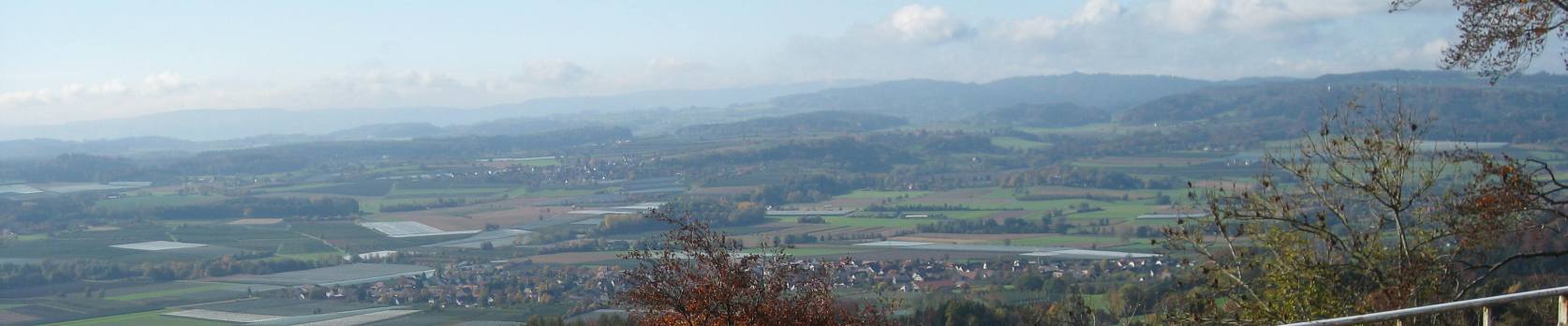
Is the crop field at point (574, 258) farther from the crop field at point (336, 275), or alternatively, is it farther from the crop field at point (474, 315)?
the crop field at point (474, 315)

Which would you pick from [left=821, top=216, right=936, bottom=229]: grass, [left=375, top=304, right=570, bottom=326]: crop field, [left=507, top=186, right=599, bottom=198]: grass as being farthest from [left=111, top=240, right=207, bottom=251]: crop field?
[left=821, top=216, right=936, bottom=229]: grass

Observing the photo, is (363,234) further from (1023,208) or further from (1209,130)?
(1209,130)

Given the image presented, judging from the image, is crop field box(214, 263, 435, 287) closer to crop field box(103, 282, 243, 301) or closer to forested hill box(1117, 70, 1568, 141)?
crop field box(103, 282, 243, 301)

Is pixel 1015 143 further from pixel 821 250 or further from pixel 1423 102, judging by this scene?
pixel 821 250

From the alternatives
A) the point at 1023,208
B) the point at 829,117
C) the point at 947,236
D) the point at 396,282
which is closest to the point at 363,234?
the point at 396,282

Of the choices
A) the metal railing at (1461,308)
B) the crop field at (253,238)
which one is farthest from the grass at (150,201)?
the metal railing at (1461,308)

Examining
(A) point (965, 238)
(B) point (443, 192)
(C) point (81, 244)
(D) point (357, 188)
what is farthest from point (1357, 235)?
(D) point (357, 188)
